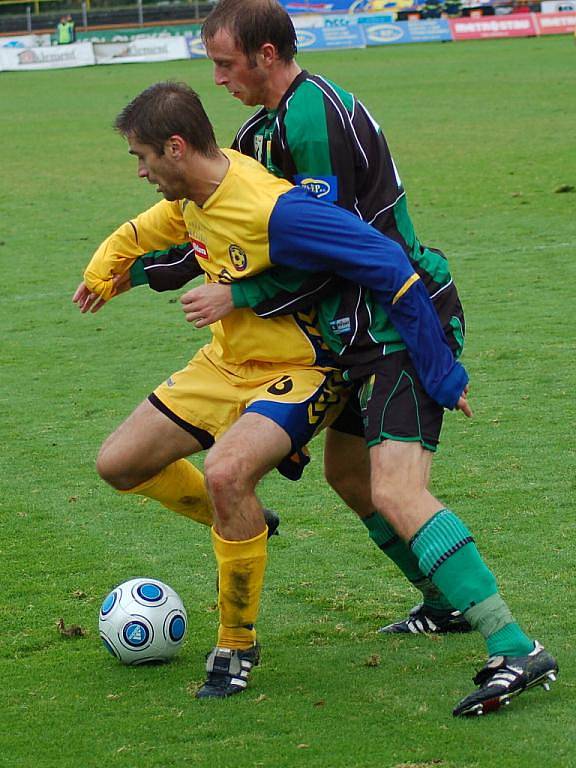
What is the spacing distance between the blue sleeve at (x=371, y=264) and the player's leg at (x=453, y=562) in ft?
0.93

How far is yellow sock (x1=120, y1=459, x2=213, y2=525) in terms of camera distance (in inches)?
191

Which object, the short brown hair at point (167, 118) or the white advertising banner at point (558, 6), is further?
the white advertising banner at point (558, 6)

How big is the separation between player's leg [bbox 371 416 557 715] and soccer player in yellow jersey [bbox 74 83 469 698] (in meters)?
0.29

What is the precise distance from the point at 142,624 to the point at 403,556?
3.34ft

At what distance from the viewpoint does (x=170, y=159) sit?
429 cm

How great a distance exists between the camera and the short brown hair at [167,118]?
4246 mm

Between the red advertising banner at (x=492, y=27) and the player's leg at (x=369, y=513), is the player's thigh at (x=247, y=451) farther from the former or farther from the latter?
the red advertising banner at (x=492, y=27)

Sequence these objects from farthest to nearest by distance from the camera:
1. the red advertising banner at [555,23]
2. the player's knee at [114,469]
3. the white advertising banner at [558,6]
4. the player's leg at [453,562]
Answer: the white advertising banner at [558,6] < the red advertising banner at [555,23] < the player's knee at [114,469] < the player's leg at [453,562]

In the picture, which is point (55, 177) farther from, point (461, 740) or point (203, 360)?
point (461, 740)

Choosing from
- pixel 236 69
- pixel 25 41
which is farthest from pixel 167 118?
pixel 25 41

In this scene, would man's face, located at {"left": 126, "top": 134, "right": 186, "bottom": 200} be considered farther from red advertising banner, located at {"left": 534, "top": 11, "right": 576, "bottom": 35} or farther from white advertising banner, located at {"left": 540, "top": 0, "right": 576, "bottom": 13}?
white advertising banner, located at {"left": 540, "top": 0, "right": 576, "bottom": 13}

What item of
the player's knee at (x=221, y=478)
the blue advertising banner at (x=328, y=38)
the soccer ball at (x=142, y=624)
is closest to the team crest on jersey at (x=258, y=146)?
the player's knee at (x=221, y=478)

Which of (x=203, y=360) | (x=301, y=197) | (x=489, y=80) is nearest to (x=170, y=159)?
(x=301, y=197)

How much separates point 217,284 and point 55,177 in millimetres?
14134
